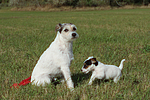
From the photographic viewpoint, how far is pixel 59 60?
338 centimetres

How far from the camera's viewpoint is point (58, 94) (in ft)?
10.6

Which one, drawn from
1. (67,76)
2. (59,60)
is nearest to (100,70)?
(67,76)

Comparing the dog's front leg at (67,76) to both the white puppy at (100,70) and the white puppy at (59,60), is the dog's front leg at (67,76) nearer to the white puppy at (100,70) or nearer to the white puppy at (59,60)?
the white puppy at (59,60)

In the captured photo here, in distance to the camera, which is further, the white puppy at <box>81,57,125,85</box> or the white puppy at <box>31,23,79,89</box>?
the white puppy at <box>81,57,125,85</box>

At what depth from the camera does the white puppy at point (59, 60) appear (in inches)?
132

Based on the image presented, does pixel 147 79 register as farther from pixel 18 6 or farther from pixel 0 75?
pixel 18 6

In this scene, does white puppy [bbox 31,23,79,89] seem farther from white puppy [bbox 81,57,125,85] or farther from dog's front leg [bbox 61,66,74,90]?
white puppy [bbox 81,57,125,85]

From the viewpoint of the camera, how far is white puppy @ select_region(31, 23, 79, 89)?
11.0 ft

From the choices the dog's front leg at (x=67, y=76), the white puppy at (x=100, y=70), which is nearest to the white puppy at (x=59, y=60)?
the dog's front leg at (x=67, y=76)

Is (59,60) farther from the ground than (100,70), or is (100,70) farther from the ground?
(59,60)

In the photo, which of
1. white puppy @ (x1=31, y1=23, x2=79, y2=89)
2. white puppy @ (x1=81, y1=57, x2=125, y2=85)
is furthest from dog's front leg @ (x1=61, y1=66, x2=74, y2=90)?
white puppy @ (x1=81, y1=57, x2=125, y2=85)

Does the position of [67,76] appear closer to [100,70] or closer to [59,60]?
[59,60]

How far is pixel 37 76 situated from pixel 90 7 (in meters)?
55.2

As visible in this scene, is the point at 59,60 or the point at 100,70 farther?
the point at 100,70
